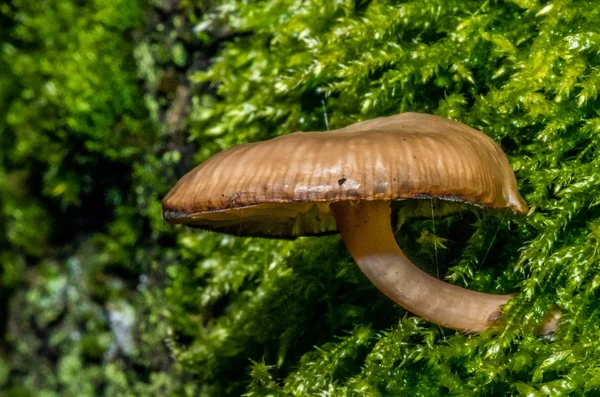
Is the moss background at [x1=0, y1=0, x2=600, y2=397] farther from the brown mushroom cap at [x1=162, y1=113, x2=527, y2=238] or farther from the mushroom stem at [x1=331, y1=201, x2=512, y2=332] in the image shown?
the brown mushroom cap at [x1=162, y1=113, x2=527, y2=238]

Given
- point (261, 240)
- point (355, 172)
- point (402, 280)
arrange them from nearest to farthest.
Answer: point (355, 172) → point (402, 280) → point (261, 240)

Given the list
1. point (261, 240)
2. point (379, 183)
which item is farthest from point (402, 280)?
point (261, 240)

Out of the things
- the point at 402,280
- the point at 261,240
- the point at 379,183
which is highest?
the point at 379,183

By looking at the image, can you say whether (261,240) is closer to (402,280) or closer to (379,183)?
(402,280)

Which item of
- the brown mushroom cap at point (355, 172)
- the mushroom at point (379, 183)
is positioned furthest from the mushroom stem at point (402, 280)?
the brown mushroom cap at point (355, 172)

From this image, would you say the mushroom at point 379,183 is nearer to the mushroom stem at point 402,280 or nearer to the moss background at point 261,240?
the mushroom stem at point 402,280

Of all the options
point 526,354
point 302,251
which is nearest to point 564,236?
point 526,354
